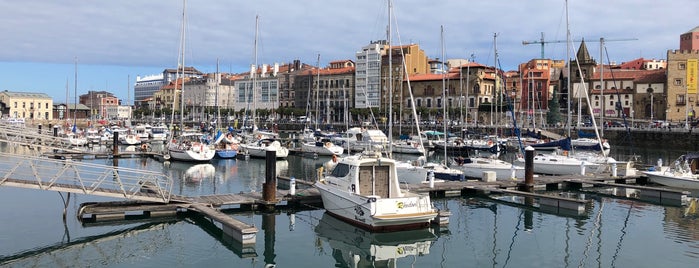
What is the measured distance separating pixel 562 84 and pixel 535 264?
119 metres

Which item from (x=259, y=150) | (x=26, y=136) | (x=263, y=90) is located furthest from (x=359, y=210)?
(x=263, y=90)

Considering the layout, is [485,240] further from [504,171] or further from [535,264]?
[504,171]

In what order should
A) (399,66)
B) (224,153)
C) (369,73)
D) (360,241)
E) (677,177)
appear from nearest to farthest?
(360,241) < (677,177) < (224,153) < (399,66) < (369,73)

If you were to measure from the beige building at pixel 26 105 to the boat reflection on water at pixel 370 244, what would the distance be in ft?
494

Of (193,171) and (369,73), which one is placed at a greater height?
(369,73)

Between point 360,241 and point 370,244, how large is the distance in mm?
567

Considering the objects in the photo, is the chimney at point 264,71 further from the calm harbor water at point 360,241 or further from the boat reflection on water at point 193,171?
the calm harbor water at point 360,241

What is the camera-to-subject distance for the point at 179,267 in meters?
19.2

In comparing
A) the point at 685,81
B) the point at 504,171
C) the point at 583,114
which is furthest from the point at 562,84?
the point at 504,171

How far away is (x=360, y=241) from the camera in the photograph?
22891 millimetres

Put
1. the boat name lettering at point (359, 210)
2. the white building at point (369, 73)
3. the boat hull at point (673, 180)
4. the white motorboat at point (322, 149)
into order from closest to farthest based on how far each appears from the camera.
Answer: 1. the boat name lettering at point (359, 210)
2. the boat hull at point (673, 180)
3. the white motorboat at point (322, 149)
4. the white building at point (369, 73)

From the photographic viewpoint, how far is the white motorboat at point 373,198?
74.0 ft

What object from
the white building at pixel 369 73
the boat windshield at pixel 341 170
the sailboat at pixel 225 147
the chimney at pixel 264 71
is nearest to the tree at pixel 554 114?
the white building at pixel 369 73

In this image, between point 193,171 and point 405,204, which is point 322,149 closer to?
point 193,171
